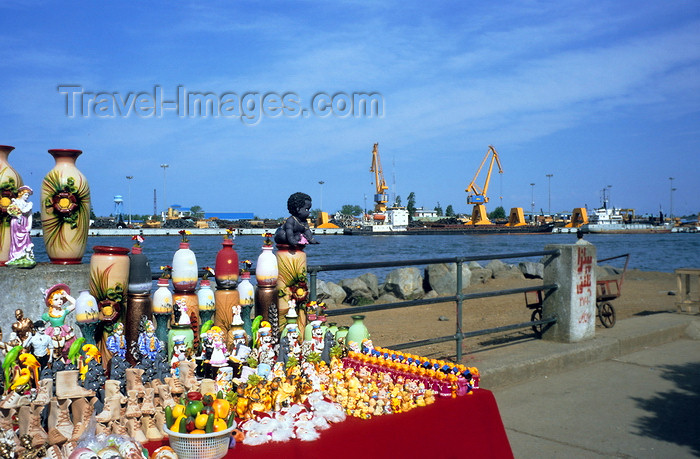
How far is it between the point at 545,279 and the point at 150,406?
5623 millimetres

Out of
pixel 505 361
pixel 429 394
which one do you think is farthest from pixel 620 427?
pixel 429 394

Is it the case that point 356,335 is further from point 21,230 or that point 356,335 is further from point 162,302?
point 21,230

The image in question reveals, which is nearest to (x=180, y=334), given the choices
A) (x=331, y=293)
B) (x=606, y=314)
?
(x=606, y=314)

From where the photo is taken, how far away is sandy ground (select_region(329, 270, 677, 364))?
352 inches

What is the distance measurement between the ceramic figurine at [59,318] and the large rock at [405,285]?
49.1 feet

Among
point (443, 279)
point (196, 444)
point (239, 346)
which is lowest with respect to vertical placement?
point (443, 279)

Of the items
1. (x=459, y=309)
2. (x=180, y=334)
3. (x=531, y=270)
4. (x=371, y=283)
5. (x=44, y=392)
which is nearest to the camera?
(x=44, y=392)

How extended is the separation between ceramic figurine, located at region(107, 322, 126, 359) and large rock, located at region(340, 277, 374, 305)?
14.2 metres

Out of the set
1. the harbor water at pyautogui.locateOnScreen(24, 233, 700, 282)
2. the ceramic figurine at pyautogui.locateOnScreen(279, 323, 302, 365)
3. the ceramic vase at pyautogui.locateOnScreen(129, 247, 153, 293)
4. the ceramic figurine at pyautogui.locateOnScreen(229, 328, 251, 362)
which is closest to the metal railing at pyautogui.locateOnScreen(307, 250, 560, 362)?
the ceramic figurine at pyautogui.locateOnScreen(279, 323, 302, 365)

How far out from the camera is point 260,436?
8.50 ft

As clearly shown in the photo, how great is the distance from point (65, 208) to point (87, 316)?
95 centimetres

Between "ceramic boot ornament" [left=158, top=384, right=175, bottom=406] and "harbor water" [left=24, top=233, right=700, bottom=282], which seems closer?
"ceramic boot ornament" [left=158, top=384, right=175, bottom=406]

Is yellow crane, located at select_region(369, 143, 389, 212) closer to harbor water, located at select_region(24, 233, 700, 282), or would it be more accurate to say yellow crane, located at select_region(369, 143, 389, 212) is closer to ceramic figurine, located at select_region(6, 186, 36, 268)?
harbor water, located at select_region(24, 233, 700, 282)

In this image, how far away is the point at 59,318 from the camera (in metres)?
2.91
